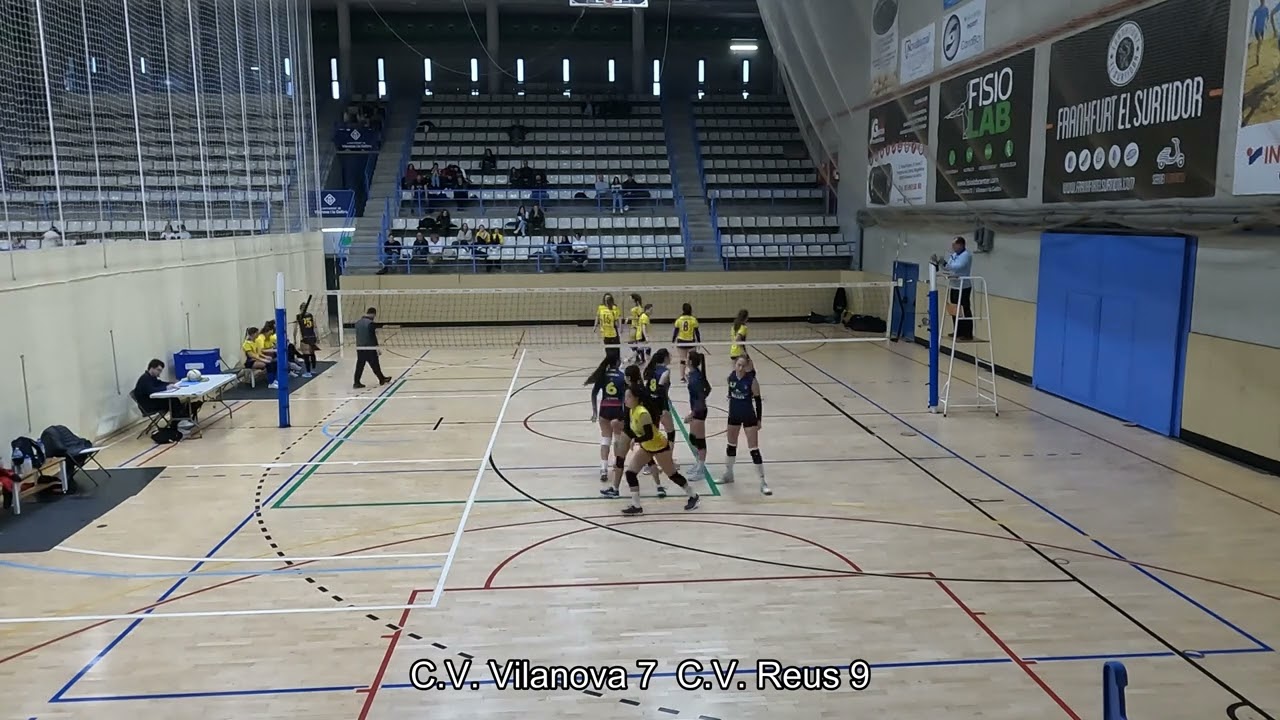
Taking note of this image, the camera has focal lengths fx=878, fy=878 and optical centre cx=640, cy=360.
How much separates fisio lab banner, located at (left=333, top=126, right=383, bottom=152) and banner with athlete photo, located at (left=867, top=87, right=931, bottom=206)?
19.9 m

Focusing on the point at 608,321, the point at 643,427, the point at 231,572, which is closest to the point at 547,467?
the point at 643,427

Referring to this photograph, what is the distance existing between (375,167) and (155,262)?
1968cm

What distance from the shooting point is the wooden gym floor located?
6312mm

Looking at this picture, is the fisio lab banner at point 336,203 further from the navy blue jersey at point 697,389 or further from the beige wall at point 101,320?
the navy blue jersey at point 697,389

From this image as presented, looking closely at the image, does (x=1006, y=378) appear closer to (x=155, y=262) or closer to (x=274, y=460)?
(x=274, y=460)

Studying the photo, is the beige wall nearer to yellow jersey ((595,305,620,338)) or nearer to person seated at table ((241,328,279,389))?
person seated at table ((241,328,279,389))

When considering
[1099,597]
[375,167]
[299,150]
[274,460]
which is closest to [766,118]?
[375,167]

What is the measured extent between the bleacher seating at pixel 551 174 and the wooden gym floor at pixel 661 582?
16.9m

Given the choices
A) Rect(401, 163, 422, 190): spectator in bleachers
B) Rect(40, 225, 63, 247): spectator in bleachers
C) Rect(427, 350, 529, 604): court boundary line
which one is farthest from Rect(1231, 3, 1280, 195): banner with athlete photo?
Rect(401, 163, 422, 190): spectator in bleachers

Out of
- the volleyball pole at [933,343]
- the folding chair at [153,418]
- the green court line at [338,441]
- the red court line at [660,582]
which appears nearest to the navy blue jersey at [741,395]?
the red court line at [660,582]

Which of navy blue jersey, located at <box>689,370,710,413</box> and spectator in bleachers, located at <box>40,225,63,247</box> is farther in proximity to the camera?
spectator in bleachers, located at <box>40,225,63,247</box>

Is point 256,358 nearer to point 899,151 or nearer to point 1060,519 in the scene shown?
point 1060,519

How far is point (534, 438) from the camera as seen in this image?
13.7 metres

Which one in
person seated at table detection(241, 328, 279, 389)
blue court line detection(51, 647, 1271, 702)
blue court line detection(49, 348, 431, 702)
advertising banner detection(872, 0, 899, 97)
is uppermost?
advertising banner detection(872, 0, 899, 97)
